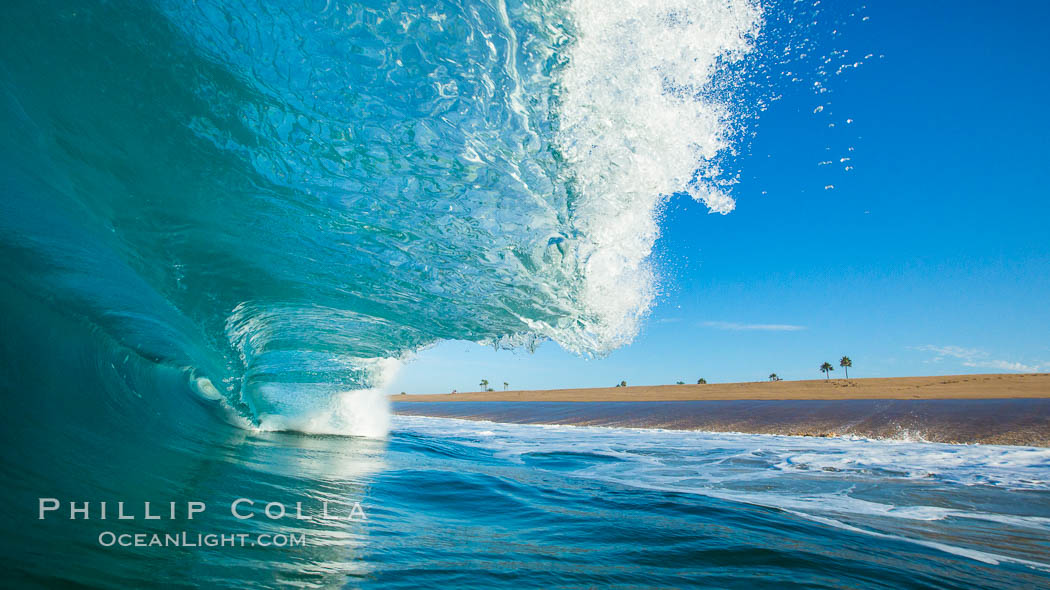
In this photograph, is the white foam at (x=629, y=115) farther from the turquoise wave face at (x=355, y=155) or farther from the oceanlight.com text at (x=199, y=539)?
the oceanlight.com text at (x=199, y=539)

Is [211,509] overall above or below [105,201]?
below

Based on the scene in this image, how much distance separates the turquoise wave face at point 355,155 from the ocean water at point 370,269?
3 cm

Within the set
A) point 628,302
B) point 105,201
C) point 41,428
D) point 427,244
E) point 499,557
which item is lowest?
point 499,557

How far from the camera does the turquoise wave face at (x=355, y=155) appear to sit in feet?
11.8

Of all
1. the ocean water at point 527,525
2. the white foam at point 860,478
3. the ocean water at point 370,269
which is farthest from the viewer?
the white foam at point 860,478

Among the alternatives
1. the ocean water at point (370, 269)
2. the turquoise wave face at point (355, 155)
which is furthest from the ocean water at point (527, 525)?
the turquoise wave face at point (355, 155)

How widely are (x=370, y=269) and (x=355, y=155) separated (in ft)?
6.94

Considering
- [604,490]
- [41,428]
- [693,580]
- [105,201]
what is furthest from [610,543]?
[105,201]

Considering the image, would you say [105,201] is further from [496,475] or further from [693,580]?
[693,580]

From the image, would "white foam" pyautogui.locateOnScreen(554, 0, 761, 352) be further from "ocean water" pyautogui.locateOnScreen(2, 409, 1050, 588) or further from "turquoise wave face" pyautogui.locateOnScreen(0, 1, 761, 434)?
"ocean water" pyautogui.locateOnScreen(2, 409, 1050, 588)

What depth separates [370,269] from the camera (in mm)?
6473

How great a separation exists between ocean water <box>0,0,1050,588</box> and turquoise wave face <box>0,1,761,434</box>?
3 cm

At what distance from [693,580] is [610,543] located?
85 centimetres

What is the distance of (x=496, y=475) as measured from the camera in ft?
23.3
